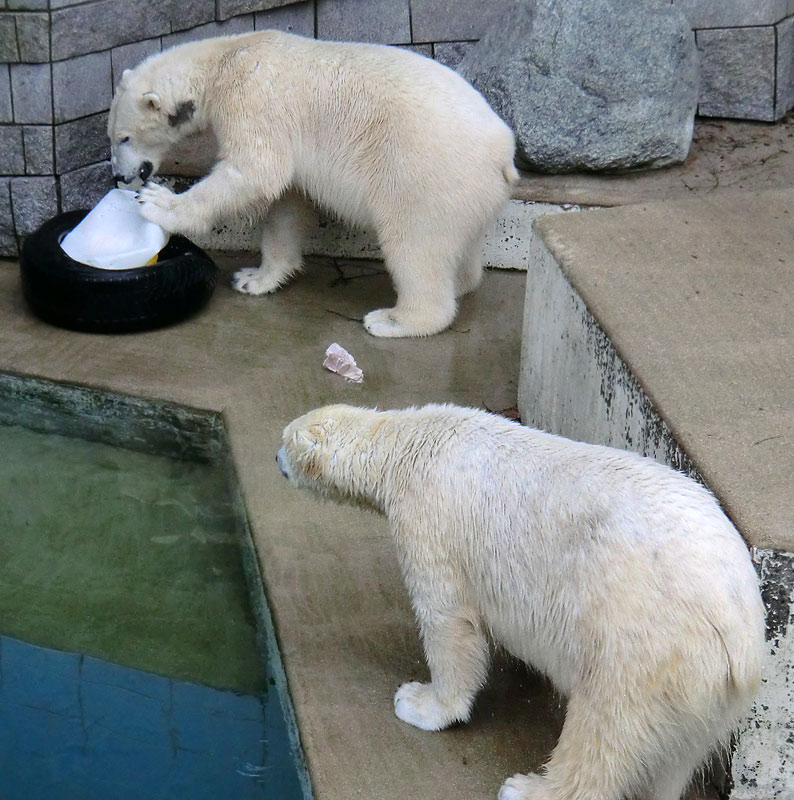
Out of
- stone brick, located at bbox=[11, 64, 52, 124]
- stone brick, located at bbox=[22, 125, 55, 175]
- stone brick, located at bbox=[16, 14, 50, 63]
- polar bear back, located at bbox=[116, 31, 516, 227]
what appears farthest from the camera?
stone brick, located at bbox=[22, 125, 55, 175]

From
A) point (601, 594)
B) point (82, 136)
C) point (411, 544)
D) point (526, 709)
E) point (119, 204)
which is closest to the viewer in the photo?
point (601, 594)

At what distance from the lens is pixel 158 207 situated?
4.38m

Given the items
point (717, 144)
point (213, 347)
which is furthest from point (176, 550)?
point (717, 144)

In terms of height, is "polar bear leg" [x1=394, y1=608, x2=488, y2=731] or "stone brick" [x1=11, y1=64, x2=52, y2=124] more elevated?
"stone brick" [x1=11, y1=64, x2=52, y2=124]

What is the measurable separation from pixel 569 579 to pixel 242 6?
3.81 metres

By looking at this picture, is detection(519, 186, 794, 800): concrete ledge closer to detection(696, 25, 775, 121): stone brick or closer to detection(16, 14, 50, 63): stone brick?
detection(696, 25, 775, 121): stone brick

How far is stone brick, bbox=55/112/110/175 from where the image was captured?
487 centimetres

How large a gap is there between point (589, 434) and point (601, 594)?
3.68ft

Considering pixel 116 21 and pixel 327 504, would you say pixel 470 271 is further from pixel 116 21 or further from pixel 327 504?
pixel 116 21

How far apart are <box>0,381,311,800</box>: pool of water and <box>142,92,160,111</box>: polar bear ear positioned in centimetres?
125

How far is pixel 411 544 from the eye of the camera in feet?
7.94

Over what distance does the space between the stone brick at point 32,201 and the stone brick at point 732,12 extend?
3.02 metres

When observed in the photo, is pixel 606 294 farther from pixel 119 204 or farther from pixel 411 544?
pixel 119 204

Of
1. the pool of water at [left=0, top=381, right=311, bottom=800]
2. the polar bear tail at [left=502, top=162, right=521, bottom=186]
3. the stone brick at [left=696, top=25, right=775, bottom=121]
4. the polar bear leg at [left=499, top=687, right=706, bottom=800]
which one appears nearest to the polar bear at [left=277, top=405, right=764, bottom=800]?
the polar bear leg at [left=499, top=687, right=706, bottom=800]
